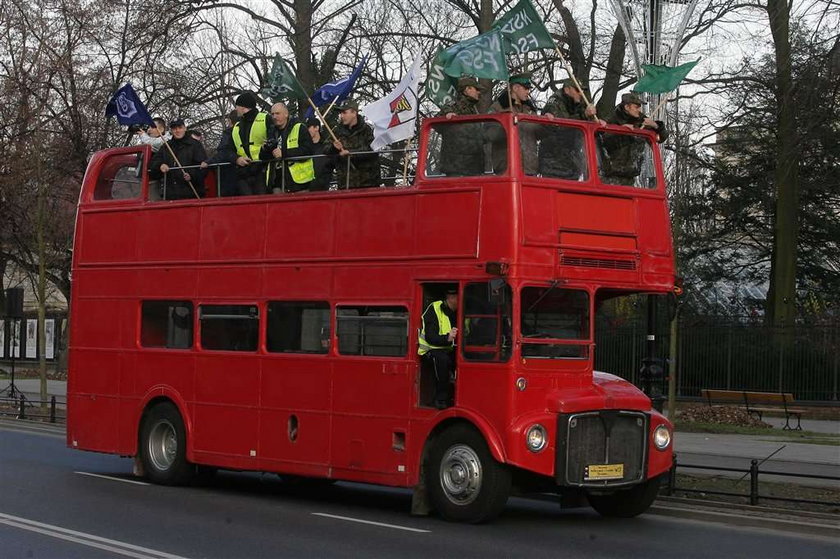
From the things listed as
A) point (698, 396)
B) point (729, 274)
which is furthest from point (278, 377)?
point (729, 274)

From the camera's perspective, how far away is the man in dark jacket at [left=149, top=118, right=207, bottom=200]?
18.7m

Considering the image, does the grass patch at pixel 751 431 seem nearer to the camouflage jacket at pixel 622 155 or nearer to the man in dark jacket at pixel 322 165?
the camouflage jacket at pixel 622 155

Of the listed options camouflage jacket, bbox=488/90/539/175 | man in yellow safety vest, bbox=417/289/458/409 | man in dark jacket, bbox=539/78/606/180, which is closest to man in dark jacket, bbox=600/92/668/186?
man in dark jacket, bbox=539/78/606/180

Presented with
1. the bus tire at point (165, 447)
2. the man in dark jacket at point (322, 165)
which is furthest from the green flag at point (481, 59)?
the bus tire at point (165, 447)

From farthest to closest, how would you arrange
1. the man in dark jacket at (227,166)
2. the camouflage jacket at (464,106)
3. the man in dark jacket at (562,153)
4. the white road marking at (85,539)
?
1. the man in dark jacket at (227,166)
2. the camouflage jacket at (464,106)
3. the man in dark jacket at (562,153)
4. the white road marking at (85,539)

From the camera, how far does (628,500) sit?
601 inches

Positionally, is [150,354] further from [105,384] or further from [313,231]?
[313,231]

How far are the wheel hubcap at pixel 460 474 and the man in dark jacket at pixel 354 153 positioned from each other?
148 inches

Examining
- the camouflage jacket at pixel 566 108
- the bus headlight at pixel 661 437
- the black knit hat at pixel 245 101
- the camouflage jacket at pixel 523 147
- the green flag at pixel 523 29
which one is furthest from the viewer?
the black knit hat at pixel 245 101

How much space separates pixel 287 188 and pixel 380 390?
10.8 feet

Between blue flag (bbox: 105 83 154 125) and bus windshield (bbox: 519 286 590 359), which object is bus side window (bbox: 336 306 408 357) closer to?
bus windshield (bbox: 519 286 590 359)

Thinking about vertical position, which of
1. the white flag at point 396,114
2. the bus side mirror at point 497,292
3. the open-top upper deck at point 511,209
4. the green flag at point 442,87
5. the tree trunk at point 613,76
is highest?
the tree trunk at point 613,76

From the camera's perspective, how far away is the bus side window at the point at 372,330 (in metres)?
15.4

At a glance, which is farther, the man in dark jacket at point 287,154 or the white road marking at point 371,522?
the man in dark jacket at point 287,154
